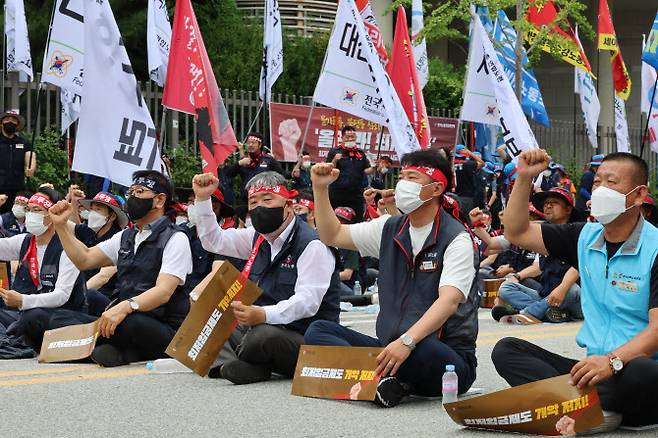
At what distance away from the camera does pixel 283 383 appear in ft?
26.7

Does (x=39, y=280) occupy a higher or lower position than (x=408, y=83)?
lower

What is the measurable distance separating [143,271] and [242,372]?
1.52m

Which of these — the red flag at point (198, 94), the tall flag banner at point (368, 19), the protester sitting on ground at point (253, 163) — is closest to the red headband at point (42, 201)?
the red flag at point (198, 94)

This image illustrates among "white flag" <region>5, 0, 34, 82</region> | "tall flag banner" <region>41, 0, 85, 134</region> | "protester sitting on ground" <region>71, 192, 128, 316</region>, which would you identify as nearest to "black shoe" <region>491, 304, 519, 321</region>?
"protester sitting on ground" <region>71, 192, 128, 316</region>

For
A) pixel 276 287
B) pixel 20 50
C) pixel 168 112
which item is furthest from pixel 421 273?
pixel 168 112

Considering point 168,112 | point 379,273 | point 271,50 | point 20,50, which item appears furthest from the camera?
point 168,112

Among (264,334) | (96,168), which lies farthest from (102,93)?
(264,334)

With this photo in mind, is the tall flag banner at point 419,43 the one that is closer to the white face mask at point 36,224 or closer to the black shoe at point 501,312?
the black shoe at point 501,312

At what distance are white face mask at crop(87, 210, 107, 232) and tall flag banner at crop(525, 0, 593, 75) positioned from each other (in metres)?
13.7

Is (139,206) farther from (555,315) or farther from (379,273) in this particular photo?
(555,315)

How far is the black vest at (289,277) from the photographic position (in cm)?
828

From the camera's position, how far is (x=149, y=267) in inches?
363

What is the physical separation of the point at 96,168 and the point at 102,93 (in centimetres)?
91

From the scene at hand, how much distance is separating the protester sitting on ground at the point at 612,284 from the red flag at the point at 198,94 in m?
8.60
